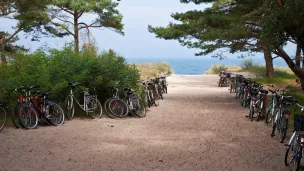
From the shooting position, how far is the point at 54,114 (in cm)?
987

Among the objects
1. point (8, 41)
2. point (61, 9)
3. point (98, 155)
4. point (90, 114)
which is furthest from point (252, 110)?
point (61, 9)

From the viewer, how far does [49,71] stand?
10922 millimetres

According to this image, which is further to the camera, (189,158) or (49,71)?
(49,71)

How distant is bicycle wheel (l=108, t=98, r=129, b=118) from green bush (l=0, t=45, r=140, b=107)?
74cm

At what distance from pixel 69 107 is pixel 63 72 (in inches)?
41.6

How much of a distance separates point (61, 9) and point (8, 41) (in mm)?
5051

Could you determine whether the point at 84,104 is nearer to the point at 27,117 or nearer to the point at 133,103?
the point at 133,103

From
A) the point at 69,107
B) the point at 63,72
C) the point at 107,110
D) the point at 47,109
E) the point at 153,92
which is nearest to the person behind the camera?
the point at 47,109

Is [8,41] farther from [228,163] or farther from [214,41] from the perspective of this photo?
[228,163]

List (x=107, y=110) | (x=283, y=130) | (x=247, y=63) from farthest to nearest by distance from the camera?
1. (x=247, y=63)
2. (x=107, y=110)
3. (x=283, y=130)

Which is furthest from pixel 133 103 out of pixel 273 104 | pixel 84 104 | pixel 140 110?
pixel 273 104

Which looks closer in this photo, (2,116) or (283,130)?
(283,130)

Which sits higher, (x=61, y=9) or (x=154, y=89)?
(x=61, y=9)

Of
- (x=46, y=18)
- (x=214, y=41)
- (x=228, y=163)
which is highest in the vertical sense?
(x=46, y=18)
